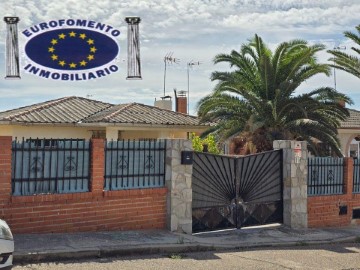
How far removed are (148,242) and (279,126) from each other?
855 cm

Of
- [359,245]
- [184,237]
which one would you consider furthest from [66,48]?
[359,245]

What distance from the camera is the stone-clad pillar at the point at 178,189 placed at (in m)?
10.4

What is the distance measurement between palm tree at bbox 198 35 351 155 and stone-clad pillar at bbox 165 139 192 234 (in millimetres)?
5755

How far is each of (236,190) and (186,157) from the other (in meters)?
1.81

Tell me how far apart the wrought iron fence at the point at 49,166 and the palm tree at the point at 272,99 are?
7.63 meters

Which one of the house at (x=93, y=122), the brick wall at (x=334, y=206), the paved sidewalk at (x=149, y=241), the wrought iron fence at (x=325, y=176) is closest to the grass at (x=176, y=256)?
the paved sidewalk at (x=149, y=241)

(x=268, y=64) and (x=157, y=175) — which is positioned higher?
(x=268, y=64)

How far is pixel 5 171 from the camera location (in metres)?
8.41

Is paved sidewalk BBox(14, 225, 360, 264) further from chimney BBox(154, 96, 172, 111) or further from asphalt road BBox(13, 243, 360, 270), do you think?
chimney BBox(154, 96, 172, 111)

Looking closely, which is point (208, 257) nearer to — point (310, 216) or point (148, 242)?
point (148, 242)

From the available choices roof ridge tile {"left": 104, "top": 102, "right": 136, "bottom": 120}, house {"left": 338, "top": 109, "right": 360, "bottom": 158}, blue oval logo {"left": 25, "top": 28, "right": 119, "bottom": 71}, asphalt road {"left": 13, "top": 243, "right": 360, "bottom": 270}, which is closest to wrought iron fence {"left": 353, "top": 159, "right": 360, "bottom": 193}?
asphalt road {"left": 13, "top": 243, "right": 360, "bottom": 270}

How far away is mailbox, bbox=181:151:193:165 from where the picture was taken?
1045 cm

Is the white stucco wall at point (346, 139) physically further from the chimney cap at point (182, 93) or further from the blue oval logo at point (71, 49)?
the blue oval logo at point (71, 49)

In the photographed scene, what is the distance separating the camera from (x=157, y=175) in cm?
1045
